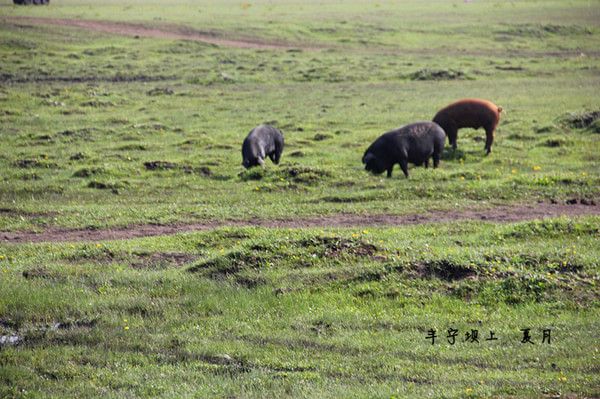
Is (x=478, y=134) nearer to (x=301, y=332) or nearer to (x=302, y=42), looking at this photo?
(x=301, y=332)

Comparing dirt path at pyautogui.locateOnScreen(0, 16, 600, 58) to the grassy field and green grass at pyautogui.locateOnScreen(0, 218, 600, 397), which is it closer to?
the grassy field

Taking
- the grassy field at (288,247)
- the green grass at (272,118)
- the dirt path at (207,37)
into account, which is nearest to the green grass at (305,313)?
the grassy field at (288,247)

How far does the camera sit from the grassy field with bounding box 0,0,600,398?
9.59 metres

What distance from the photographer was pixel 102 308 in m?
11.6

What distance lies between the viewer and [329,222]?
17406 mm

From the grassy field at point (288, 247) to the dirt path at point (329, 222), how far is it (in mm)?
421

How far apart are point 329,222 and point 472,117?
28.5 feet

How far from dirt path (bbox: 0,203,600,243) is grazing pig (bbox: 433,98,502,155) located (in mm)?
6353

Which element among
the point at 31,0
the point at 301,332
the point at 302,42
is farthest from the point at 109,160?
the point at 31,0

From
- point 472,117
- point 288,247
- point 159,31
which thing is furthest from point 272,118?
point 159,31

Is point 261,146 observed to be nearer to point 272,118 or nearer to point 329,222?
point 329,222

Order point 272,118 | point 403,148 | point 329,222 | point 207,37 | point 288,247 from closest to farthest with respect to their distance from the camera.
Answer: point 288,247 → point 329,222 → point 403,148 → point 272,118 → point 207,37

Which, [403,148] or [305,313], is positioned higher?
[403,148]

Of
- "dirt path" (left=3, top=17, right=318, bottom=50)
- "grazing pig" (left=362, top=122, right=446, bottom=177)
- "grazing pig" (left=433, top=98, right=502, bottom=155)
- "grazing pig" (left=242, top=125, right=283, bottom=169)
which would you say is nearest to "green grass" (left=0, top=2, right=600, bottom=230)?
"grazing pig" (left=362, top=122, right=446, bottom=177)
